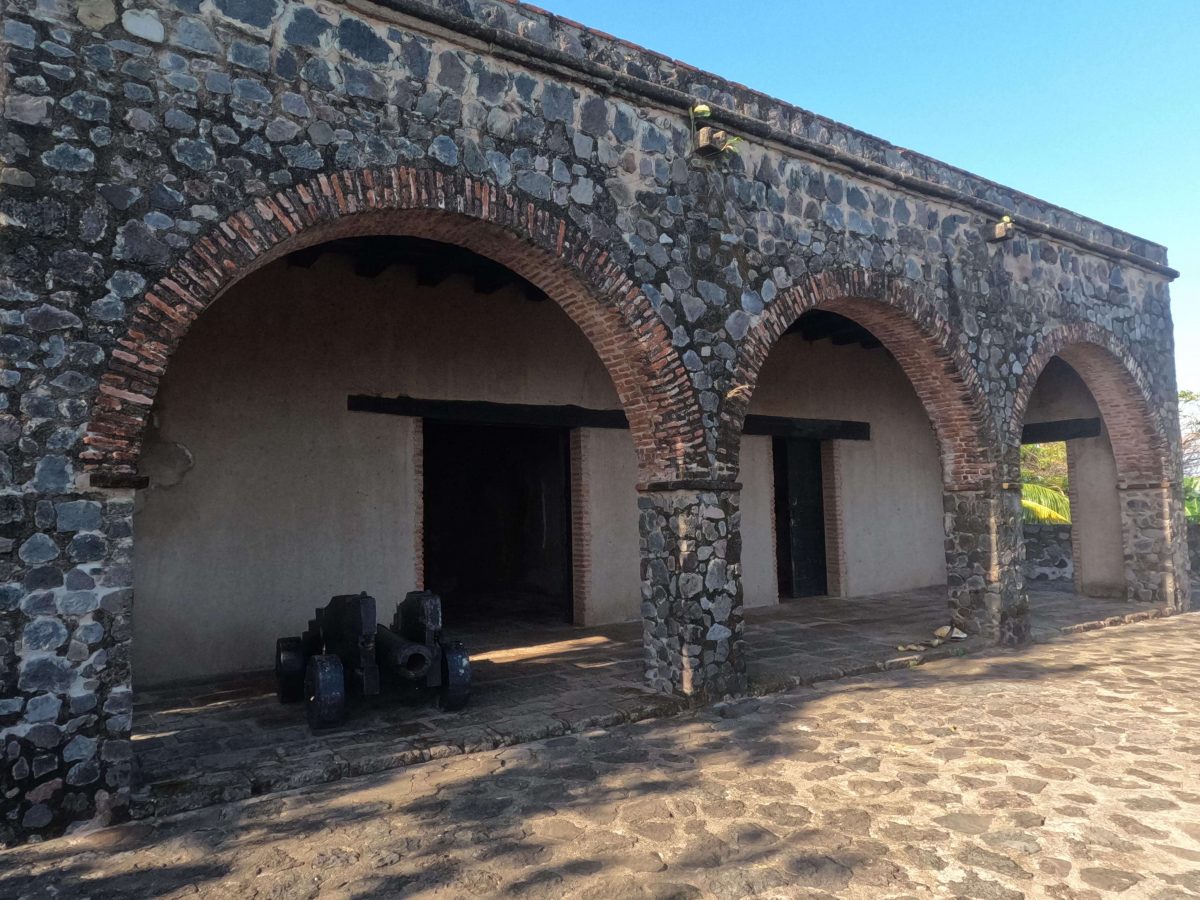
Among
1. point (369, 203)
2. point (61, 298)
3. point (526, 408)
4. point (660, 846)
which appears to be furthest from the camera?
point (526, 408)

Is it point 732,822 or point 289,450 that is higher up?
point 289,450

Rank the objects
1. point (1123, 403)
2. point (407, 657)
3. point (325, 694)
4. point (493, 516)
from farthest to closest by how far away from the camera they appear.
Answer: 1. point (493, 516)
2. point (1123, 403)
3. point (407, 657)
4. point (325, 694)

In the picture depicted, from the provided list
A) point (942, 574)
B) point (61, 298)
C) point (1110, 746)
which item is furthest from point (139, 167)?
point (942, 574)

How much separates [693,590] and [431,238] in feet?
9.81

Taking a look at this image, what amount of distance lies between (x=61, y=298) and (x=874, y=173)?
243 inches

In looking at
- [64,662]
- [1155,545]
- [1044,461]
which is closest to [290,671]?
[64,662]

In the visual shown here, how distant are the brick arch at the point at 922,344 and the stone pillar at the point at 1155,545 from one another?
3605mm

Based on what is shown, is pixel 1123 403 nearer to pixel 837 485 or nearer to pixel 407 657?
pixel 837 485

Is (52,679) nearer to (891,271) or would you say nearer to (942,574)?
(891,271)

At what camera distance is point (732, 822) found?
3.68 m

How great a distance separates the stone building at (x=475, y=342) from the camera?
3.74 meters

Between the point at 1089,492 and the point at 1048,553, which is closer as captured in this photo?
the point at 1089,492

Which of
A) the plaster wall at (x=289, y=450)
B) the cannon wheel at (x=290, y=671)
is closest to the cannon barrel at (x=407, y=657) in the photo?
the cannon wheel at (x=290, y=671)

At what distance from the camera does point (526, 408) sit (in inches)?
329
